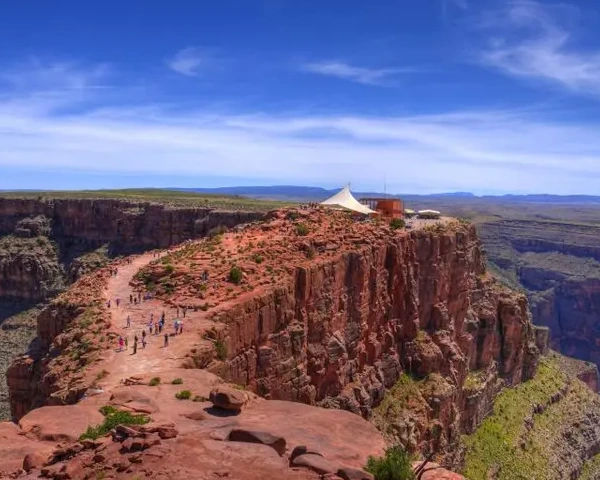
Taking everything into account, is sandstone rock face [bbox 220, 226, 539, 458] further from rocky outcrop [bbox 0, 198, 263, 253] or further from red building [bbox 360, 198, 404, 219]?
rocky outcrop [bbox 0, 198, 263, 253]

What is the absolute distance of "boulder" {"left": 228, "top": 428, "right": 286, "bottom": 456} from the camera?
19.8m

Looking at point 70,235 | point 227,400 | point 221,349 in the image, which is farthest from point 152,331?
point 70,235

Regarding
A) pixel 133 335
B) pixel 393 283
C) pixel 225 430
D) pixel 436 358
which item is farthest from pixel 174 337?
pixel 436 358

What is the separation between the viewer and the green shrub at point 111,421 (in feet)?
65.7

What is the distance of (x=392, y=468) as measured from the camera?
1861 centimetres

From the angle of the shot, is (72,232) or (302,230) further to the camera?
(72,232)

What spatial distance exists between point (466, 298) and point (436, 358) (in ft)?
40.6

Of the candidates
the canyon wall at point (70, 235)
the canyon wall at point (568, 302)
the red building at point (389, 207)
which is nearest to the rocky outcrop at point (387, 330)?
the red building at point (389, 207)

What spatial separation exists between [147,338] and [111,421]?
468 inches

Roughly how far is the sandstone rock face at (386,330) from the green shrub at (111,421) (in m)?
10.7

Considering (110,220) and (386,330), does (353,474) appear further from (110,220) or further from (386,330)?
(110,220)

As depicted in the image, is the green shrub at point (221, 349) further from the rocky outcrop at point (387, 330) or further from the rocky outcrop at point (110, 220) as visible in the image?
the rocky outcrop at point (110, 220)

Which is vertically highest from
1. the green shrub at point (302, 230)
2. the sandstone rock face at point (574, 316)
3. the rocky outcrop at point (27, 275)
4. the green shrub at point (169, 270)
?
the green shrub at point (302, 230)

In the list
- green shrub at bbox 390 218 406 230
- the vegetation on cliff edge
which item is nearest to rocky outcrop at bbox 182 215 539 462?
green shrub at bbox 390 218 406 230
